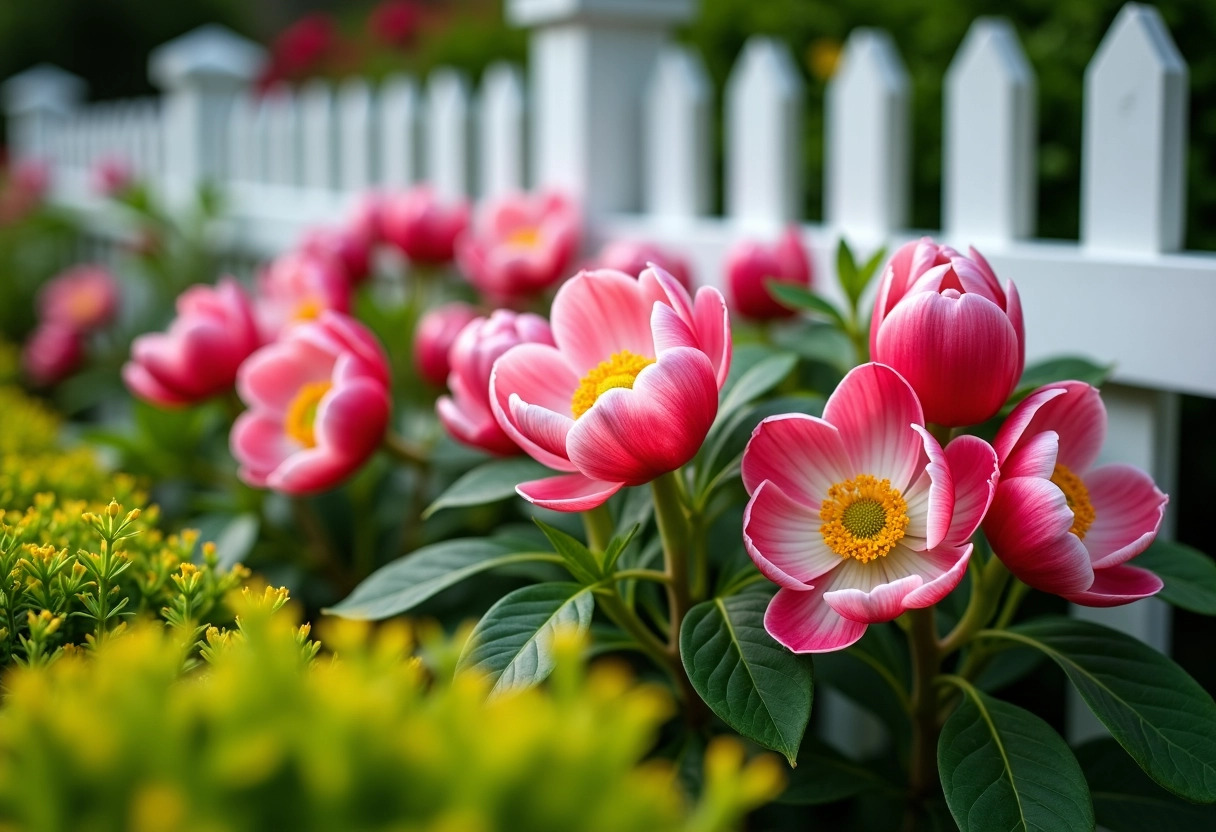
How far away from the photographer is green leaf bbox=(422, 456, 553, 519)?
A: 3.41ft

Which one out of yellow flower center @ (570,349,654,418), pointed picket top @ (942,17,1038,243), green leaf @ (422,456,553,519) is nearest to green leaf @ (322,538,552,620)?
green leaf @ (422,456,553,519)

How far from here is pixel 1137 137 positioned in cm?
122

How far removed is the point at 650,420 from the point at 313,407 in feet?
1.96

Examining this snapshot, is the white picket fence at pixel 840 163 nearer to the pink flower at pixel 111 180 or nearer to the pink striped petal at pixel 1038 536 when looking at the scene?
the pink flower at pixel 111 180

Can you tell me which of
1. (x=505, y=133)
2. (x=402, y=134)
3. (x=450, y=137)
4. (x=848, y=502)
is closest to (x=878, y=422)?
(x=848, y=502)

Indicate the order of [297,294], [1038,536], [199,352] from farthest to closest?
[297,294]
[199,352]
[1038,536]

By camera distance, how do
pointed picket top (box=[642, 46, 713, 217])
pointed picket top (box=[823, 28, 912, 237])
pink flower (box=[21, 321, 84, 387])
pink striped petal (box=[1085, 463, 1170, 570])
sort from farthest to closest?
1. pink flower (box=[21, 321, 84, 387])
2. pointed picket top (box=[642, 46, 713, 217])
3. pointed picket top (box=[823, 28, 912, 237])
4. pink striped petal (box=[1085, 463, 1170, 570])

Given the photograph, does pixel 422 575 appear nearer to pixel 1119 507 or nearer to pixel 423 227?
pixel 1119 507

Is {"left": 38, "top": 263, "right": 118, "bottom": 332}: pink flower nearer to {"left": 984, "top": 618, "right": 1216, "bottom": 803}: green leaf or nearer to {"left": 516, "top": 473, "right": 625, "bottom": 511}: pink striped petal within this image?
{"left": 516, "top": 473, "right": 625, "bottom": 511}: pink striped petal

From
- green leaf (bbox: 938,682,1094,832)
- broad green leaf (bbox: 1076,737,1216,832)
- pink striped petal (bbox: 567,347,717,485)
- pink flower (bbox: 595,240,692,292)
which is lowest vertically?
broad green leaf (bbox: 1076,737,1216,832)

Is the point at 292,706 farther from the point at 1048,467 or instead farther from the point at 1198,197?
the point at 1198,197

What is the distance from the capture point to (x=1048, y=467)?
759 millimetres

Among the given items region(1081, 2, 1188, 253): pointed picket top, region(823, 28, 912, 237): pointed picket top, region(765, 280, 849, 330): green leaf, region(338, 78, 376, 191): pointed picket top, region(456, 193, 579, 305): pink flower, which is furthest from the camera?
region(338, 78, 376, 191): pointed picket top

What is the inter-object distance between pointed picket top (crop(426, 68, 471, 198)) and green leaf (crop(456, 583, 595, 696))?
1763 mm
